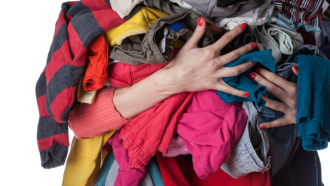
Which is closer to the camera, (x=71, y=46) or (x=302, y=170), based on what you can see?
(x=71, y=46)

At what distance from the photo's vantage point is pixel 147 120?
731 millimetres

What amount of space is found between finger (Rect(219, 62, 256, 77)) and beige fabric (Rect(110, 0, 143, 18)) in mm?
291

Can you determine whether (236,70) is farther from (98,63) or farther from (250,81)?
(98,63)

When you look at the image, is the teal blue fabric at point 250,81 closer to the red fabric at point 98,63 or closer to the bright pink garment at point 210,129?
the bright pink garment at point 210,129

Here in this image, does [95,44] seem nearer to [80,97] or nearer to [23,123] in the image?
[80,97]

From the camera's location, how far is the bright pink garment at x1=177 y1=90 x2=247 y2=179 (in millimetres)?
646

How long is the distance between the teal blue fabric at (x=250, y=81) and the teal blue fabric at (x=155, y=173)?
0.33 m

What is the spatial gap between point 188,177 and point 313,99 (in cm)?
52

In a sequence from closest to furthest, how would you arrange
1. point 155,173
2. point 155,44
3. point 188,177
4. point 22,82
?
point 155,44
point 155,173
point 188,177
point 22,82

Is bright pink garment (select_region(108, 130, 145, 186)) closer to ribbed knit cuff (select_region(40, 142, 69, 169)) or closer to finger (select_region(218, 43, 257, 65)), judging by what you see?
ribbed knit cuff (select_region(40, 142, 69, 169))

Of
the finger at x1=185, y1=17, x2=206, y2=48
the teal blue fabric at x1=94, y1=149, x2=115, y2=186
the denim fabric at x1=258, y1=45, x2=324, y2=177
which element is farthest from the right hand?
the teal blue fabric at x1=94, y1=149, x2=115, y2=186

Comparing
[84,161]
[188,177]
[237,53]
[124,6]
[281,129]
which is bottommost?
[188,177]

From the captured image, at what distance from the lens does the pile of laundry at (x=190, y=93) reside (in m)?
0.63

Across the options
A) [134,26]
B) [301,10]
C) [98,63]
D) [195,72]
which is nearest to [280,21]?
[301,10]
